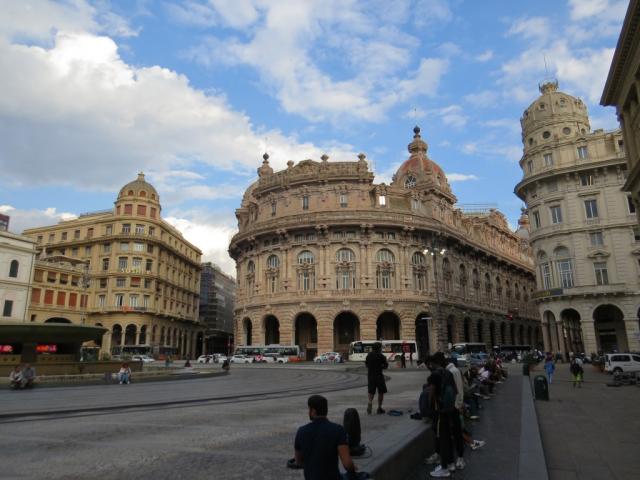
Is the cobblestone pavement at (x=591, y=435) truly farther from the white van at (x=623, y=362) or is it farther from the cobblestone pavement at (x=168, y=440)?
the white van at (x=623, y=362)

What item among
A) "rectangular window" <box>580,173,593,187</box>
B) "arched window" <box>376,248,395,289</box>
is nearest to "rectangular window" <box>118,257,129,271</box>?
"arched window" <box>376,248,395,289</box>

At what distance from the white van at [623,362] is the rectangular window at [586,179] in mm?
21465

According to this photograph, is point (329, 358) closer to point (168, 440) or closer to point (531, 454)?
point (168, 440)

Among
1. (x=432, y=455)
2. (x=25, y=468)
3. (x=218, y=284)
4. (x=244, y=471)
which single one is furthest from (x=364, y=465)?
(x=218, y=284)

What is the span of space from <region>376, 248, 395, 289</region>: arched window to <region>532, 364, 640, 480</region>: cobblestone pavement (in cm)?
3376

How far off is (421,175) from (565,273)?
2445cm

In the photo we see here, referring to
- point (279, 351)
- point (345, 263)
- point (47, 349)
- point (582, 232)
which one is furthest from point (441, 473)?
point (345, 263)

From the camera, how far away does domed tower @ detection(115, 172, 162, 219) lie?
70.7 metres

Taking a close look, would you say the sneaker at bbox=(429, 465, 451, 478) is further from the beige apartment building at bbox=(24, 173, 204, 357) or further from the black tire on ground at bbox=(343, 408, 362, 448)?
the beige apartment building at bbox=(24, 173, 204, 357)

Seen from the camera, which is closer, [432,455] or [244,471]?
[244,471]

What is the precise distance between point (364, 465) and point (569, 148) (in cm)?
4848

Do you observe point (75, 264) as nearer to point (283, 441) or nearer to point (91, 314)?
point (91, 314)

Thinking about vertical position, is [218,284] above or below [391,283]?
above

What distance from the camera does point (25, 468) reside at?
274 inches
